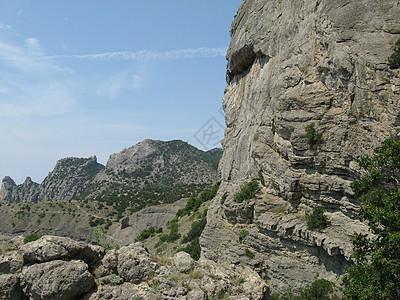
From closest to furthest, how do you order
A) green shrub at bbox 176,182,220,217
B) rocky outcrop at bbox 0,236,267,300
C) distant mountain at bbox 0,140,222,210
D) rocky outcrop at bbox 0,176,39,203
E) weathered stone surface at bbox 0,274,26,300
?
weathered stone surface at bbox 0,274,26,300 → rocky outcrop at bbox 0,236,267,300 → green shrub at bbox 176,182,220,217 → distant mountain at bbox 0,140,222,210 → rocky outcrop at bbox 0,176,39,203

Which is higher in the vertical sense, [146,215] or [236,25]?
[236,25]

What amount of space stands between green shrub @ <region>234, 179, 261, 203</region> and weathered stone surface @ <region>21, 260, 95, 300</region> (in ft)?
54.5

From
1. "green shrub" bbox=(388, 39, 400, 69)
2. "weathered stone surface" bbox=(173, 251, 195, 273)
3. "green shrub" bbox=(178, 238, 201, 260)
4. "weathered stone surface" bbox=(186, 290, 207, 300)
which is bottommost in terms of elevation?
"green shrub" bbox=(178, 238, 201, 260)

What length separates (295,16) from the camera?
68.8 ft

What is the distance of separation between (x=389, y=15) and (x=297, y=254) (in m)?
15.1

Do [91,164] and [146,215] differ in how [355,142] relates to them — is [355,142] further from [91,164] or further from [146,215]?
[91,164]

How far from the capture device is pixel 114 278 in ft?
24.2

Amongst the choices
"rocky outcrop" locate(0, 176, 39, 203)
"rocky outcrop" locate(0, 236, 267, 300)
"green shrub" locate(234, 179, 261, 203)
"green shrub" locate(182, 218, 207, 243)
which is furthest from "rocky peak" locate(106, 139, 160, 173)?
"rocky outcrop" locate(0, 236, 267, 300)

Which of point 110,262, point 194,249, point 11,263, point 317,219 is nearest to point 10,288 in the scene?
point 11,263

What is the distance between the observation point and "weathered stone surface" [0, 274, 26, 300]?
245 inches

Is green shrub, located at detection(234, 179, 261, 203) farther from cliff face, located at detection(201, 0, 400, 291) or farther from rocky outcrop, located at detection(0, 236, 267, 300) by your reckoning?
rocky outcrop, located at detection(0, 236, 267, 300)

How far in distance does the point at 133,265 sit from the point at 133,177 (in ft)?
338

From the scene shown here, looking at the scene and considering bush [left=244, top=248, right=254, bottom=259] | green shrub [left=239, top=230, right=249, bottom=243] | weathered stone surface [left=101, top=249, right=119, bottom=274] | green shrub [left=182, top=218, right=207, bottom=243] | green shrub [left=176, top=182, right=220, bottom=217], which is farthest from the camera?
green shrub [left=176, top=182, right=220, bottom=217]

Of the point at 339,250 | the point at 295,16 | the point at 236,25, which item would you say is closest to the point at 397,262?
the point at 339,250
